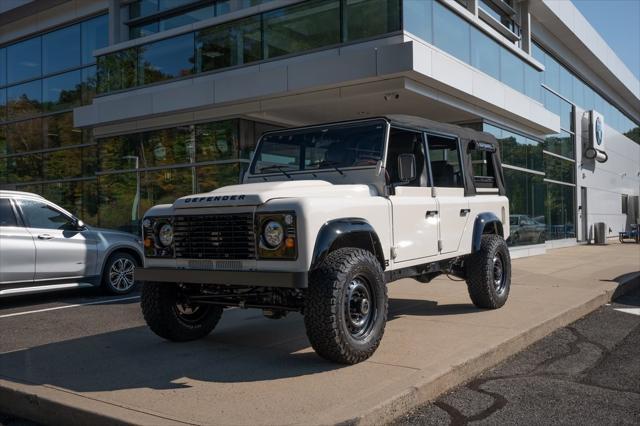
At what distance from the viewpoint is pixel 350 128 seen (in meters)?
6.36

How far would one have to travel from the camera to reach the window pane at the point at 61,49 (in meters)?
19.7

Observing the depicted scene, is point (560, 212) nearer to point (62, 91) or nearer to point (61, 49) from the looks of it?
point (62, 91)

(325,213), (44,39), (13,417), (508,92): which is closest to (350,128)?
(325,213)

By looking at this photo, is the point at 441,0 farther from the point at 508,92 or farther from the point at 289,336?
the point at 289,336

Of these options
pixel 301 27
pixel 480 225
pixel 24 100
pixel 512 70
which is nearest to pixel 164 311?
pixel 480 225

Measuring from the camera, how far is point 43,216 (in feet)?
30.7

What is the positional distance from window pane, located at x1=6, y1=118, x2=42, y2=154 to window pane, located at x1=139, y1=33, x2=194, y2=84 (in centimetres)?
703

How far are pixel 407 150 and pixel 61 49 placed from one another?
1696 cm

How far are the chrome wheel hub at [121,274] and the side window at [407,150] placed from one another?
557cm

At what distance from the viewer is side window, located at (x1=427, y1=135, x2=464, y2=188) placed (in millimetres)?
7191

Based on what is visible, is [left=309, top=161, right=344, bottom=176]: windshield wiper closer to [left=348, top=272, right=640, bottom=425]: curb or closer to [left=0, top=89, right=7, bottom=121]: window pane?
[left=348, top=272, right=640, bottom=425]: curb

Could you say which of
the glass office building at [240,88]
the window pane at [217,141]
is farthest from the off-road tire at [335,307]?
the window pane at [217,141]

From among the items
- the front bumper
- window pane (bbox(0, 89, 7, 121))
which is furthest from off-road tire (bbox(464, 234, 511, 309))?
window pane (bbox(0, 89, 7, 121))

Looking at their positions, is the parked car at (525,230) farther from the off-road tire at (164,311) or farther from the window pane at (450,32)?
the off-road tire at (164,311)
